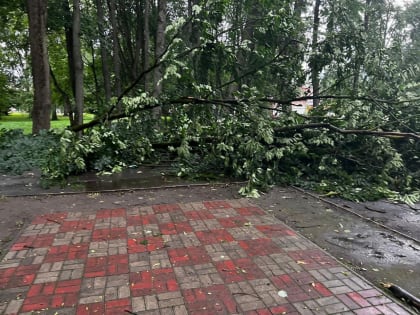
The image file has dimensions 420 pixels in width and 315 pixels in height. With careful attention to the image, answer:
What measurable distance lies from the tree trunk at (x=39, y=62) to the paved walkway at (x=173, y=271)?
639 cm

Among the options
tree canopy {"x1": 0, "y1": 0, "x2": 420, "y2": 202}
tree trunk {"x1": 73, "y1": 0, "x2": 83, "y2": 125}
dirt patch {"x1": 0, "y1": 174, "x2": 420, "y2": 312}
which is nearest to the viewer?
dirt patch {"x1": 0, "y1": 174, "x2": 420, "y2": 312}

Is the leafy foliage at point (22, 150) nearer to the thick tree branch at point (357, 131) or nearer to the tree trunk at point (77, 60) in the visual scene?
the tree trunk at point (77, 60)

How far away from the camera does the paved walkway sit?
2.56 m

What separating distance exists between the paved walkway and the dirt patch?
0.28 metres

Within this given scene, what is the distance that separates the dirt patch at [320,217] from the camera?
3344 millimetres

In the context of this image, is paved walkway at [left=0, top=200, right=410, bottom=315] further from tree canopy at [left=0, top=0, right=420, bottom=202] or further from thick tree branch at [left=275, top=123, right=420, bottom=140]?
thick tree branch at [left=275, top=123, right=420, bottom=140]

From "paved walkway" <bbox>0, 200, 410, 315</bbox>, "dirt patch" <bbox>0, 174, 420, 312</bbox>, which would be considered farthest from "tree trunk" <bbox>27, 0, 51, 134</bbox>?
"paved walkway" <bbox>0, 200, 410, 315</bbox>

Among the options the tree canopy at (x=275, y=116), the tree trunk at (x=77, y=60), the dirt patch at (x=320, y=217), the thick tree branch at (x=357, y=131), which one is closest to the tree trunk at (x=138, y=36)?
the tree trunk at (x=77, y=60)

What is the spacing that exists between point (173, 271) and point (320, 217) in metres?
2.47

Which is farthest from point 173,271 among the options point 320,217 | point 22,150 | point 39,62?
point 39,62

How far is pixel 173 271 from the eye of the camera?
3.03 m

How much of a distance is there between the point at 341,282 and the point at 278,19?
607cm

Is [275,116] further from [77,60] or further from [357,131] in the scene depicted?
[77,60]

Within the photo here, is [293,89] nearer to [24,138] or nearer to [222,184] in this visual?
[222,184]
